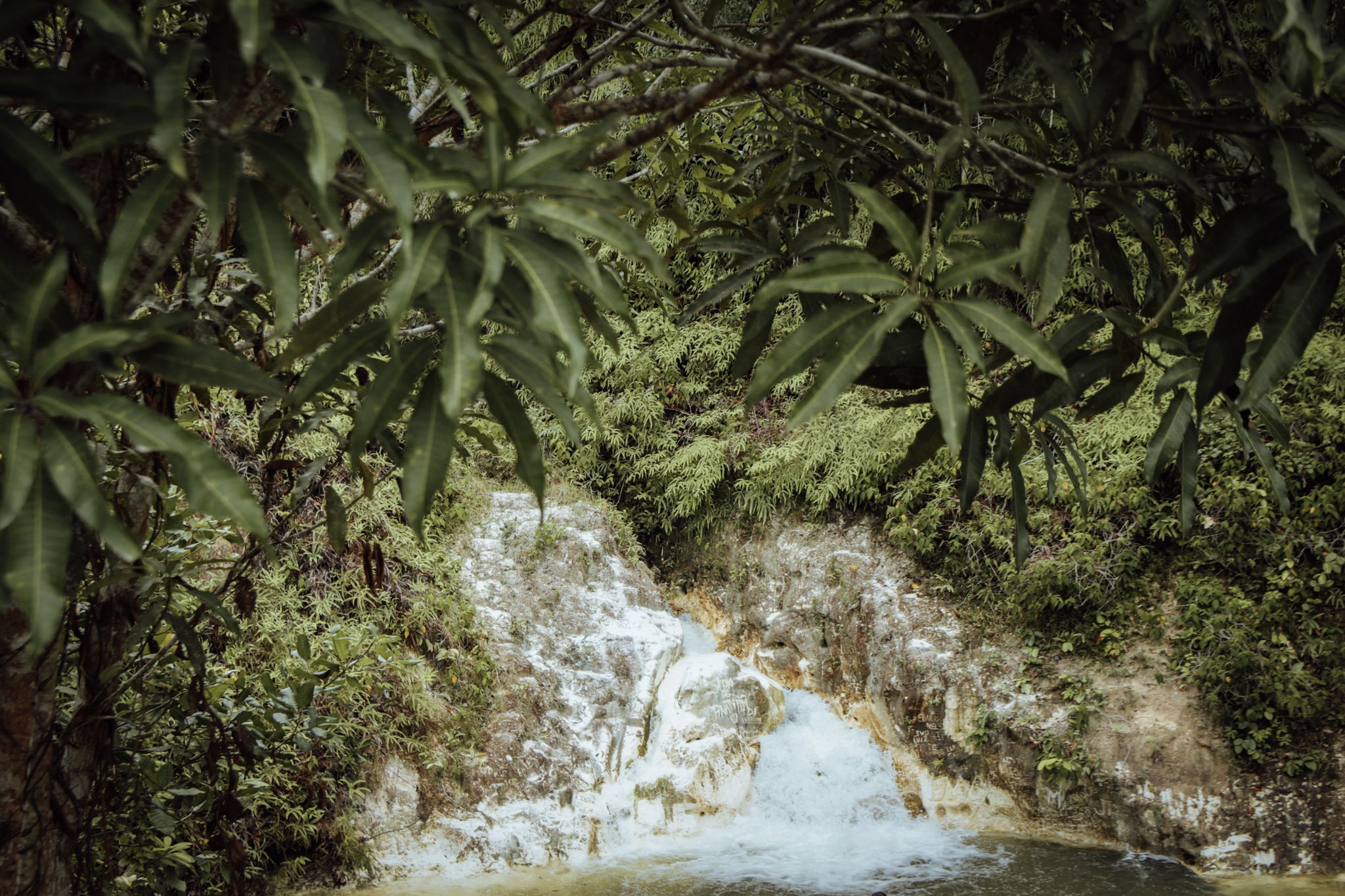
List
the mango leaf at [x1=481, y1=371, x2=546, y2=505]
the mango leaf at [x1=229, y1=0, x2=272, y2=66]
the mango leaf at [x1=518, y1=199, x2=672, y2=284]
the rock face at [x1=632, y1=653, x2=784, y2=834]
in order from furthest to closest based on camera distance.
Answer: the rock face at [x1=632, y1=653, x2=784, y2=834]
the mango leaf at [x1=481, y1=371, x2=546, y2=505]
the mango leaf at [x1=518, y1=199, x2=672, y2=284]
the mango leaf at [x1=229, y1=0, x2=272, y2=66]

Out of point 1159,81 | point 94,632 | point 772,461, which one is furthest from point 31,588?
point 772,461

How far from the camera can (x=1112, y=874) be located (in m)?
3.66

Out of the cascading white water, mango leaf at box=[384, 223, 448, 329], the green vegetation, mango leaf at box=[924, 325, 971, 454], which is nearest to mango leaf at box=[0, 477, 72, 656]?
the green vegetation

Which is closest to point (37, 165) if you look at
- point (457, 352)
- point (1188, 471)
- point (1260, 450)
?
point (457, 352)

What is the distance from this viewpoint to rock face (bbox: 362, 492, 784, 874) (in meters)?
3.89

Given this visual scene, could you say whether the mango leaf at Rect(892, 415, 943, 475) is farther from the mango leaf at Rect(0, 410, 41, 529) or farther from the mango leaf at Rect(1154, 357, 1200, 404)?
the mango leaf at Rect(0, 410, 41, 529)

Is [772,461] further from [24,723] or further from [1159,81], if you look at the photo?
[24,723]

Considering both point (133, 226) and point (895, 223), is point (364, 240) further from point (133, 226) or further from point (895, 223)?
point (895, 223)

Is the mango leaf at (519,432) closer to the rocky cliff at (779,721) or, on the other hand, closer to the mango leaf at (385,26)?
the mango leaf at (385,26)

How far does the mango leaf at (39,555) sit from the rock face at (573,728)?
137 inches

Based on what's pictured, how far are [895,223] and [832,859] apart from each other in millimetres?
3766

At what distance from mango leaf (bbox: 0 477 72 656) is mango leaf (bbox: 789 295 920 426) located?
66 centimetres

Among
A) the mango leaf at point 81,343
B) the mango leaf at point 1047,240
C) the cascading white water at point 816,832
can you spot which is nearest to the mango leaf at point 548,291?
the mango leaf at point 81,343

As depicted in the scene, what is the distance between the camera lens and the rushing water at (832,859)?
3633 millimetres
